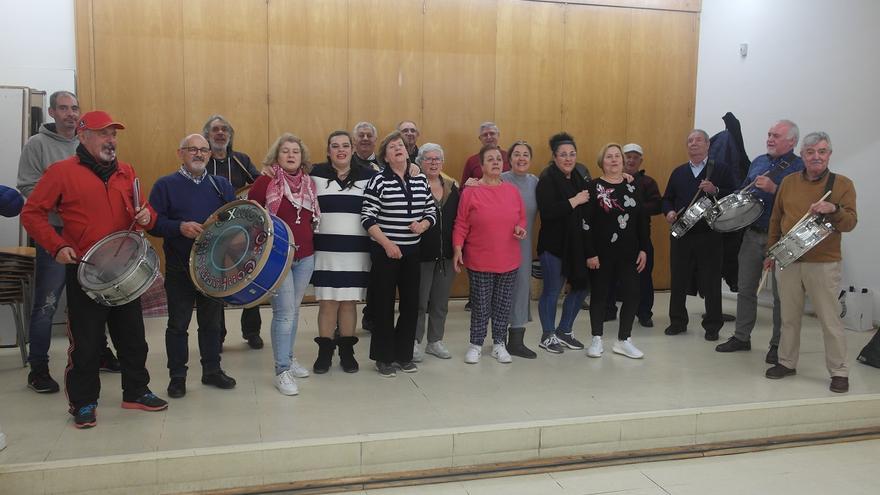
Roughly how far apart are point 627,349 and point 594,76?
3405 mm

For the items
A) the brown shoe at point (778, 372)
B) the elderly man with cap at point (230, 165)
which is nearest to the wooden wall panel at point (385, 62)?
the elderly man with cap at point (230, 165)

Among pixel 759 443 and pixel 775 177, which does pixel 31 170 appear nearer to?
pixel 759 443

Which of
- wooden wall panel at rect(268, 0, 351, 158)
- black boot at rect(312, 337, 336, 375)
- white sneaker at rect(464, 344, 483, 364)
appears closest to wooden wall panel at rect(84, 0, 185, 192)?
wooden wall panel at rect(268, 0, 351, 158)

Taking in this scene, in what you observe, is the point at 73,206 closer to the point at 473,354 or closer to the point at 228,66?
the point at 473,354

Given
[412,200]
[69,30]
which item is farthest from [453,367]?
[69,30]

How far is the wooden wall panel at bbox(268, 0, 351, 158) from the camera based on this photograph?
257 inches

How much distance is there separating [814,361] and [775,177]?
4.27 ft

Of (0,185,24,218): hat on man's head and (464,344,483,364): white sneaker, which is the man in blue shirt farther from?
(0,185,24,218): hat on man's head

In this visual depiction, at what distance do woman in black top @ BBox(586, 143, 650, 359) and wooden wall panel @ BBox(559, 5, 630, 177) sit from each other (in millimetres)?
2546

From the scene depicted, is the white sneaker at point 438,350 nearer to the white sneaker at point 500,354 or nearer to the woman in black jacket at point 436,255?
the woman in black jacket at point 436,255

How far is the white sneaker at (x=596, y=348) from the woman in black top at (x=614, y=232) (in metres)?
0.23

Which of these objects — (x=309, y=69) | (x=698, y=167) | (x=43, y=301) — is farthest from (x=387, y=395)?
(x=309, y=69)

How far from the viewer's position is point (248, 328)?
16.9 feet

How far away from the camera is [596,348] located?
5020 mm
